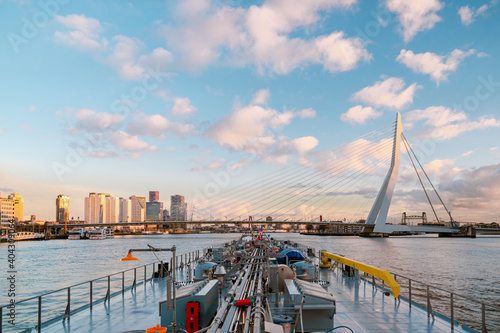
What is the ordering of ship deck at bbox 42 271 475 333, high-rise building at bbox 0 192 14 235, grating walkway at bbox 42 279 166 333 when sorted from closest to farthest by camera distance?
grating walkway at bbox 42 279 166 333 < ship deck at bbox 42 271 475 333 < high-rise building at bbox 0 192 14 235

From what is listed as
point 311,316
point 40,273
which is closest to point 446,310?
point 311,316

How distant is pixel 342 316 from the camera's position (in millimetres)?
12133

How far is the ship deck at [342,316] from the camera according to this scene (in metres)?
10.6

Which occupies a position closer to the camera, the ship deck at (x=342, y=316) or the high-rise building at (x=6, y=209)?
the ship deck at (x=342, y=316)

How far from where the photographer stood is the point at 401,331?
10328 millimetres

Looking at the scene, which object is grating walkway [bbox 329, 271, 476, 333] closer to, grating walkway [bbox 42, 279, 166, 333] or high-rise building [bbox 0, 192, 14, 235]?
grating walkway [bbox 42, 279, 166, 333]

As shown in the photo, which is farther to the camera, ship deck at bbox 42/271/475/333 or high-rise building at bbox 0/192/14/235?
high-rise building at bbox 0/192/14/235

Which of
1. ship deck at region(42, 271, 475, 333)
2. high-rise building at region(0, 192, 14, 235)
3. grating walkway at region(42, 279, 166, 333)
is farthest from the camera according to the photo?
high-rise building at region(0, 192, 14, 235)

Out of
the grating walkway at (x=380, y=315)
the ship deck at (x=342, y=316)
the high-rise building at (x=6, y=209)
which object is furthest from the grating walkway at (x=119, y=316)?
the high-rise building at (x=6, y=209)

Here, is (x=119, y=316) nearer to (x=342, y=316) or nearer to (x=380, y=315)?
(x=342, y=316)

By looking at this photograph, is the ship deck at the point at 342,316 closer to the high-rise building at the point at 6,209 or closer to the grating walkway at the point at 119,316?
the grating walkway at the point at 119,316

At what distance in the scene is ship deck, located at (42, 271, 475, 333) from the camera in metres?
10.6

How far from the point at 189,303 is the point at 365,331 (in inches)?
208

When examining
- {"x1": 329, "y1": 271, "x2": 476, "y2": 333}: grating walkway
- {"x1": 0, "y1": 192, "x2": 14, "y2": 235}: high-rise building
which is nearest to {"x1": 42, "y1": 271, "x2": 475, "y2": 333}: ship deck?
{"x1": 329, "y1": 271, "x2": 476, "y2": 333}: grating walkway
